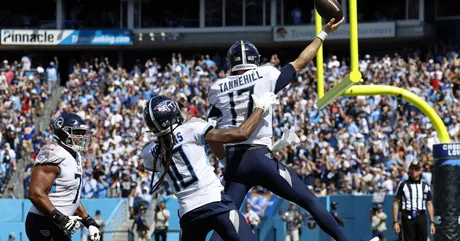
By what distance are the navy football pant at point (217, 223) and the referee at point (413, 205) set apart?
6.04 m

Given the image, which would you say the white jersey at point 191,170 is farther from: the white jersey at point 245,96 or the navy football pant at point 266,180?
the white jersey at point 245,96

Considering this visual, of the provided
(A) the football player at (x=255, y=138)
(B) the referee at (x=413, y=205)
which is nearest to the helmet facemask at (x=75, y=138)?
(A) the football player at (x=255, y=138)

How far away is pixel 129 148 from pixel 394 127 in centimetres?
578

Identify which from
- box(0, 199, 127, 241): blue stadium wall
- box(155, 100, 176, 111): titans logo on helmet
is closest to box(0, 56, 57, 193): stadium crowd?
box(0, 199, 127, 241): blue stadium wall

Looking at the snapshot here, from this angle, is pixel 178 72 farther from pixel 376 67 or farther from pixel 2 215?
pixel 2 215

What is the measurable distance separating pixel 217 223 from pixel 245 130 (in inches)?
25.4

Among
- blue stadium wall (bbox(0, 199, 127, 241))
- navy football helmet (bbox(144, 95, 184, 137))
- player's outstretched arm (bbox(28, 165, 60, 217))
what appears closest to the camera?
navy football helmet (bbox(144, 95, 184, 137))

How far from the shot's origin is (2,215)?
16.8m

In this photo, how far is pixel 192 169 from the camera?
5898mm

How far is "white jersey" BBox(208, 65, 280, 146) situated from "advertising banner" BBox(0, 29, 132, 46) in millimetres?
21474

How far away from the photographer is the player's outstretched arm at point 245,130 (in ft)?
19.3

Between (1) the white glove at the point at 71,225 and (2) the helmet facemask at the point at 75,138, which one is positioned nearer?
(1) the white glove at the point at 71,225

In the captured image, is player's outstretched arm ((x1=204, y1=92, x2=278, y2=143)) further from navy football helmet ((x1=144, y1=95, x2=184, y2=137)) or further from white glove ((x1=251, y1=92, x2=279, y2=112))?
navy football helmet ((x1=144, y1=95, x2=184, y2=137))

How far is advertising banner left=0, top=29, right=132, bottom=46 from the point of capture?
2789cm
